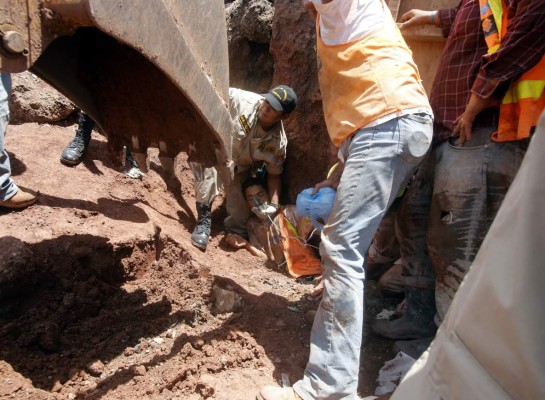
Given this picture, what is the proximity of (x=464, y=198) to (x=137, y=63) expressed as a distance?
71.8 inches

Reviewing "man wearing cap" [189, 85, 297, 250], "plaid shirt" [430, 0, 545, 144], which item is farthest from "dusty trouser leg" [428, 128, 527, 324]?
"man wearing cap" [189, 85, 297, 250]

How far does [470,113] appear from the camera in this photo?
2.16 m

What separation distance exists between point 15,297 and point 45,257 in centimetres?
29

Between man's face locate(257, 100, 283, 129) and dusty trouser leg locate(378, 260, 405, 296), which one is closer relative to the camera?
dusty trouser leg locate(378, 260, 405, 296)

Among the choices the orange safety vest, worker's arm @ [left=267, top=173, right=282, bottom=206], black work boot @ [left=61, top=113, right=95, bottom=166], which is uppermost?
black work boot @ [left=61, top=113, right=95, bottom=166]

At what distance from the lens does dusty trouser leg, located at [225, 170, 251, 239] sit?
4812 mm

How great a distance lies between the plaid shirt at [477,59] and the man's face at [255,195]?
2488 mm

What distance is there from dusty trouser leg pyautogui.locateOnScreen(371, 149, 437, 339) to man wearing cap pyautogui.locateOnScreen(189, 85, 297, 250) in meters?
1.94

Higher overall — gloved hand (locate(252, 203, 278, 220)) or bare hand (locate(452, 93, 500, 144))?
bare hand (locate(452, 93, 500, 144))

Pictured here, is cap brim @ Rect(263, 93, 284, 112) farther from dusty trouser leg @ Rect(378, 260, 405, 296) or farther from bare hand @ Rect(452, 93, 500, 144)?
bare hand @ Rect(452, 93, 500, 144)

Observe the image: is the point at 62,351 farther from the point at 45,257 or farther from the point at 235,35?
the point at 235,35

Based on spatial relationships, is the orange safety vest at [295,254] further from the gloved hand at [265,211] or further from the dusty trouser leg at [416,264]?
the dusty trouser leg at [416,264]

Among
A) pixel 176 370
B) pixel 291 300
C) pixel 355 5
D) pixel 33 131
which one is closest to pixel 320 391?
pixel 176 370

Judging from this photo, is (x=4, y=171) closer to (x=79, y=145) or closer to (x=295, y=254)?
(x=79, y=145)
